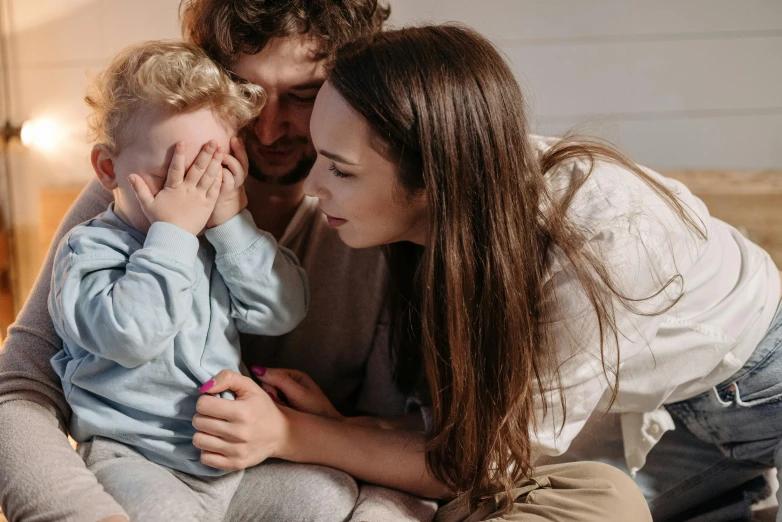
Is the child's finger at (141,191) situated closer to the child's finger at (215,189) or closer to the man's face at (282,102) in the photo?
the child's finger at (215,189)

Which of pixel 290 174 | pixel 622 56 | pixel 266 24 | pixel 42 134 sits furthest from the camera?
pixel 42 134

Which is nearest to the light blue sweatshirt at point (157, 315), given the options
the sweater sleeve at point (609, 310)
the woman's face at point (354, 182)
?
the woman's face at point (354, 182)

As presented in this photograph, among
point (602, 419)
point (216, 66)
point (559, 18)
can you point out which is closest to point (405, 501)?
point (602, 419)

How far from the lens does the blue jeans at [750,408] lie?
1.22 meters

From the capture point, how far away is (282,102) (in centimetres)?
119

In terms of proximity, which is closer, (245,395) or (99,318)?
(99,318)

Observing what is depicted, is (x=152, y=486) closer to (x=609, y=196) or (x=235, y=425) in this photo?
(x=235, y=425)

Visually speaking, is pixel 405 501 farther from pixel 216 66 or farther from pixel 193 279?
pixel 216 66

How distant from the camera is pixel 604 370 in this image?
1.04 metres

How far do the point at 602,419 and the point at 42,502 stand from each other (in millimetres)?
871

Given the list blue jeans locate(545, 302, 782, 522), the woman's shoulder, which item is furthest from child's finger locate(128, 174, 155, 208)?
blue jeans locate(545, 302, 782, 522)

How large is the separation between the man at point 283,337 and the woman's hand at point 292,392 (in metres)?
0.10

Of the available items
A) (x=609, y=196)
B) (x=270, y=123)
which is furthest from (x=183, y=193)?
(x=609, y=196)

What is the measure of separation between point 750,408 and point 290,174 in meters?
0.84
